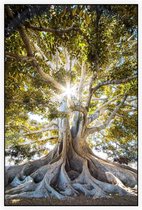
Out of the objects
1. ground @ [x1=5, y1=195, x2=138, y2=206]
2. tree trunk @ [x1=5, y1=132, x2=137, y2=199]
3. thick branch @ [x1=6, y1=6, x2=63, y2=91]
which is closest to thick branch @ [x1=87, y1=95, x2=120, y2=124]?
tree trunk @ [x1=5, y1=132, x2=137, y2=199]

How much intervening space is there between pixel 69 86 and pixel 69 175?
1692 millimetres

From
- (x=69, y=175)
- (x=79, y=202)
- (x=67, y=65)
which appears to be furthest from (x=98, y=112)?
(x=79, y=202)

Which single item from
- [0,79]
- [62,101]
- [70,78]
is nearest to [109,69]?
[70,78]

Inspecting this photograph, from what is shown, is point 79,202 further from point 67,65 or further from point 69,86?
point 67,65

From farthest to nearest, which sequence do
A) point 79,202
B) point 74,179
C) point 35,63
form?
1. point 74,179
2. point 35,63
3. point 79,202

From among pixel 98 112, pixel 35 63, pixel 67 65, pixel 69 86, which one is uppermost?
pixel 67 65

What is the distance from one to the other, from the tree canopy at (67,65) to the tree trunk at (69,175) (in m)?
0.46

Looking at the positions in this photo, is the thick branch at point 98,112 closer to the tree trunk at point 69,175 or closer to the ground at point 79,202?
the tree trunk at point 69,175

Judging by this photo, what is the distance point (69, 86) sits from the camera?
4.71 m

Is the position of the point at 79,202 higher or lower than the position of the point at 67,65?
lower

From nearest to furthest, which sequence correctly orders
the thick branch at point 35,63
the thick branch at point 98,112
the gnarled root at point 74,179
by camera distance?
the thick branch at point 35,63
the gnarled root at point 74,179
the thick branch at point 98,112

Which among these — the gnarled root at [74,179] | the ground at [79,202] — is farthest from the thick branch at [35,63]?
the ground at [79,202]

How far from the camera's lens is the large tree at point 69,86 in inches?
137

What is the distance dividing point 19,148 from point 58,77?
176 centimetres
